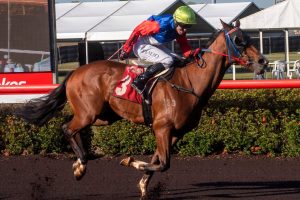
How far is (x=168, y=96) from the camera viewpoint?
7.23m

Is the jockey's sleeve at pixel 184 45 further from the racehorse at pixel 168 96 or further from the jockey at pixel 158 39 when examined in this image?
the racehorse at pixel 168 96

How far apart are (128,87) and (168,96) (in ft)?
1.82

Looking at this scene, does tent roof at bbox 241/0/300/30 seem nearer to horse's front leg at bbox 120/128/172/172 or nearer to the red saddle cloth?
the red saddle cloth

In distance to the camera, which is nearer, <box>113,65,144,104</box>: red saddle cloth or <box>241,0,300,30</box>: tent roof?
<box>113,65,144,104</box>: red saddle cloth

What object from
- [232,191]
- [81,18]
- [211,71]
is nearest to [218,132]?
[232,191]

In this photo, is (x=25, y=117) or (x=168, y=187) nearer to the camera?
(x=168, y=187)

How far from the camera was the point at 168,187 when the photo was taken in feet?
25.8

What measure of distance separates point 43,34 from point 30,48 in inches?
13.0

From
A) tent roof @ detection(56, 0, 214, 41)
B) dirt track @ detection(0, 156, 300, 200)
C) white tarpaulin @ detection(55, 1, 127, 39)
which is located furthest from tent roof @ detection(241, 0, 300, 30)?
dirt track @ detection(0, 156, 300, 200)

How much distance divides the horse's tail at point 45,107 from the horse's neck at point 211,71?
166cm

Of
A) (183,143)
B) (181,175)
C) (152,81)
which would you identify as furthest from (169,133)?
(183,143)

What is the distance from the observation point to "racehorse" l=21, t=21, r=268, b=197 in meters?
7.13

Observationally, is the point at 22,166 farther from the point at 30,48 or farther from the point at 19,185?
the point at 30,48

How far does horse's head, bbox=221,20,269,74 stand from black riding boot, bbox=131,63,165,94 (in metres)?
0.75
